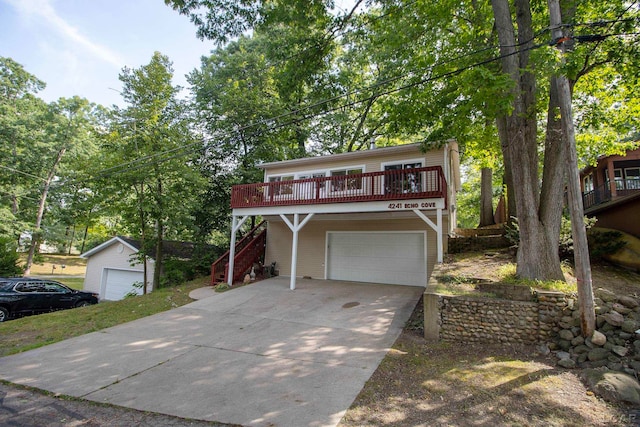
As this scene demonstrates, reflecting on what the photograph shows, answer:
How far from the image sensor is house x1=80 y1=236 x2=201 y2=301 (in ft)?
54.9

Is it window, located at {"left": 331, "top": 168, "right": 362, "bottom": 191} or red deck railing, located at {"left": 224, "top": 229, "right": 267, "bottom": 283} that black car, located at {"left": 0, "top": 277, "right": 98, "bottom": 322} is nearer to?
red deck railing, located at {"left": 224, "top": 229, "right": 267, "bottom": 283}

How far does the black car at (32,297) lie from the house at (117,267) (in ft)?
13.5

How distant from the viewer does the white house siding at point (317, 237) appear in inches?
470

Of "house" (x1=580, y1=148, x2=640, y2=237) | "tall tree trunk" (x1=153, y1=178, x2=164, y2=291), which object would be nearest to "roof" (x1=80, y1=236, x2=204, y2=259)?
"tall tree trunk" (x1=153, y1=178, x2=164, y2=291)

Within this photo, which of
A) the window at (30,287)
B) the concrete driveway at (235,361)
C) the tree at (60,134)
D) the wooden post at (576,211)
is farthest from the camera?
the tree at (60,134)

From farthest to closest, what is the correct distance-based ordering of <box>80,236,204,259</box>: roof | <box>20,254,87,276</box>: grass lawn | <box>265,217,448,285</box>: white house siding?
1. <box>20,254,87,276</box>: grass lawn
2. <box>80,236,204,259</box>: roof
3. <box>265,217,448,285</box>: white house siding

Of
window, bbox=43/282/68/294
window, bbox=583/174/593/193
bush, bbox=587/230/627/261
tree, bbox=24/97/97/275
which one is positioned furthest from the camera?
tree, bbox=24/97/97/275

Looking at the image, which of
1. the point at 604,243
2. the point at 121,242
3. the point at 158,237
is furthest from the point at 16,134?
the point at 604,243

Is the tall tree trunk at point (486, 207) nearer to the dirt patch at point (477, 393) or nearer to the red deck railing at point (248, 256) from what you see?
the red deck railing at point (248, 256)

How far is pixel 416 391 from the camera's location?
416 cm

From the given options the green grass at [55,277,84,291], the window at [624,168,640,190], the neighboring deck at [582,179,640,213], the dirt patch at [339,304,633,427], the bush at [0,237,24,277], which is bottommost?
the green grass at [55,277,84,291]

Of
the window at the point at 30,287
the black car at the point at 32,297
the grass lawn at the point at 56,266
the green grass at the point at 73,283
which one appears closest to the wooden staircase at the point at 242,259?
the black car at the point at 32,297

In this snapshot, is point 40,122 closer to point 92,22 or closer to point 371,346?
point 92,22

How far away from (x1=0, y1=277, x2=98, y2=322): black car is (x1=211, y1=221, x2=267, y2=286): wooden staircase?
18.1 feet
